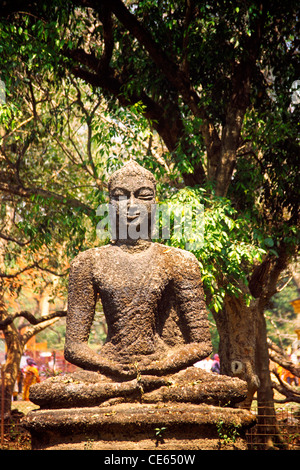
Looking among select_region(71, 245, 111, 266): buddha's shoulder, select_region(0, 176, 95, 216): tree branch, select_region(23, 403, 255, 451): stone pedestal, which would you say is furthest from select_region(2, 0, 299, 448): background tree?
select_region(23, 403, 255, 451): stone pedestal

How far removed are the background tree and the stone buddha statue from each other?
2280mm

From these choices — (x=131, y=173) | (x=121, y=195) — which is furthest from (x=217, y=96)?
(x=121, y=195)

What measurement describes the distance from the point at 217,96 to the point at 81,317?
5794mm

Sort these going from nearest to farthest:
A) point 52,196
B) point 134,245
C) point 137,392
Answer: point 137,392 → point 134,245 → point 52,196

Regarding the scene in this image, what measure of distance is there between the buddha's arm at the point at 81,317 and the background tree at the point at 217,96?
2.60 m

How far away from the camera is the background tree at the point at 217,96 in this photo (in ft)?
27.6

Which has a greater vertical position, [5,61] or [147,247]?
[5,61]

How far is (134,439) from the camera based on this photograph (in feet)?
14.5

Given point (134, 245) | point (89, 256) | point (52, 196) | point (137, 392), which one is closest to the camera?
point (137, 392)

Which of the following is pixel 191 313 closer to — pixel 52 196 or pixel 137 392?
pixel 137 392

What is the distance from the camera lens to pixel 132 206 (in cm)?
560

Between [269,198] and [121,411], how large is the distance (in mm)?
6550

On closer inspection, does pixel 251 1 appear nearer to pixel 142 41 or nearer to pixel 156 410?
pixel 142 41

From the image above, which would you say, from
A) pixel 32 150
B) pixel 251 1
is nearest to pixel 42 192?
pixel 32 150
